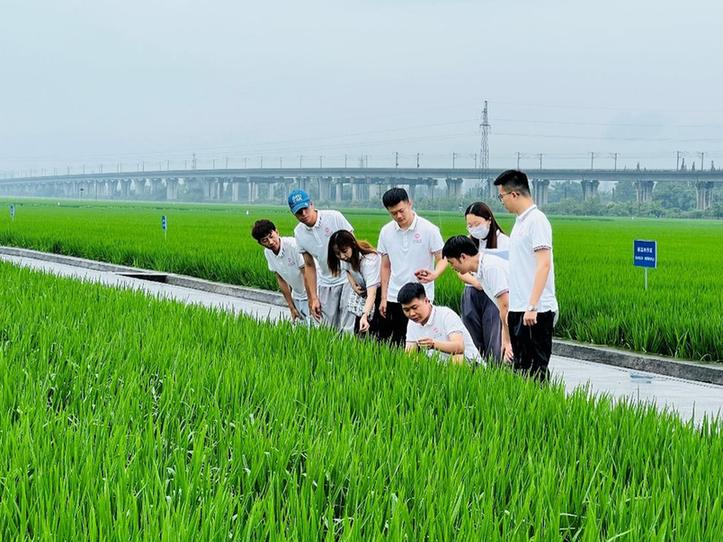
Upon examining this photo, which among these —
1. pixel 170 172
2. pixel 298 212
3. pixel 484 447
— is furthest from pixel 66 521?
pixel 170 172

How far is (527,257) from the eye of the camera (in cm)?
689

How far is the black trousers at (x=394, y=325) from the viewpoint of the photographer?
8.38 metres

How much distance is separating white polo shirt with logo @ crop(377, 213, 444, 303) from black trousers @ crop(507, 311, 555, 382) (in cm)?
109

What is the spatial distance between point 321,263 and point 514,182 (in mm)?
2252

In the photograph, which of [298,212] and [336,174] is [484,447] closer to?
[298,212]

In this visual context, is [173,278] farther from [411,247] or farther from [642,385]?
[411,247]

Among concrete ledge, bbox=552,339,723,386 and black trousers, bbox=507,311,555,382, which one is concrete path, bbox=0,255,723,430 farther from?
black trousers, bbox=507,311,555,382

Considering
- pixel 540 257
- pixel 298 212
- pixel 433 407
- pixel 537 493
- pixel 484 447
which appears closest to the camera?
pixel 537 493

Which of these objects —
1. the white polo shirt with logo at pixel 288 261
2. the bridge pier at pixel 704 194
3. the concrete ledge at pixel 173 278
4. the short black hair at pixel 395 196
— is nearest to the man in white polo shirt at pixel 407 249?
the short black hair at pixel 395 196

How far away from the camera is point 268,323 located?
28.2 feet

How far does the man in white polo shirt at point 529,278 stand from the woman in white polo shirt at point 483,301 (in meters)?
0.72

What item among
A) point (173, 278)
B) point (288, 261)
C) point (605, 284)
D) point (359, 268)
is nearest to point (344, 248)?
point (359, 268)

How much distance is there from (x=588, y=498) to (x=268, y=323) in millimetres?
5213

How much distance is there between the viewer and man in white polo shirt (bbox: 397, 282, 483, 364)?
22.5ft
